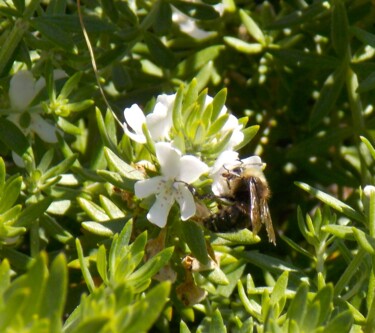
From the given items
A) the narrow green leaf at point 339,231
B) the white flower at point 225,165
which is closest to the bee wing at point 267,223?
the white flower at point 225,165

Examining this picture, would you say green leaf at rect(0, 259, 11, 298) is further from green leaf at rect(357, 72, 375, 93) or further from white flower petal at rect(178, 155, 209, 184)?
green leaf at rect(357, 72, 375, 93)

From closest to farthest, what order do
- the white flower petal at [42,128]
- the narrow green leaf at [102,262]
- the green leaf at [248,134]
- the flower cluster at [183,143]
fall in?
the narrow green leaf at [102,262] < the flower cluster at [183,143] < the green leaf at [248,134] < the white flower petal at [42,128]

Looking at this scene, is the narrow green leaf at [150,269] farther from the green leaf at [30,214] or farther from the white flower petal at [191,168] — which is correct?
the green leaf at [30,214]

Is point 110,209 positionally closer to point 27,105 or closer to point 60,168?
point 60,168

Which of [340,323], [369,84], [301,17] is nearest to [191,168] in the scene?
[340,323]

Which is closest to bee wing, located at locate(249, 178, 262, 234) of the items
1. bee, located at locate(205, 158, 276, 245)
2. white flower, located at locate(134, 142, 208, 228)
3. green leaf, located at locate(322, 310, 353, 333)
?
bee, located at locate(205, 158, 276, 245)

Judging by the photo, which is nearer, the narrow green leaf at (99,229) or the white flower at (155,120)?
the white flower at (155,120)
